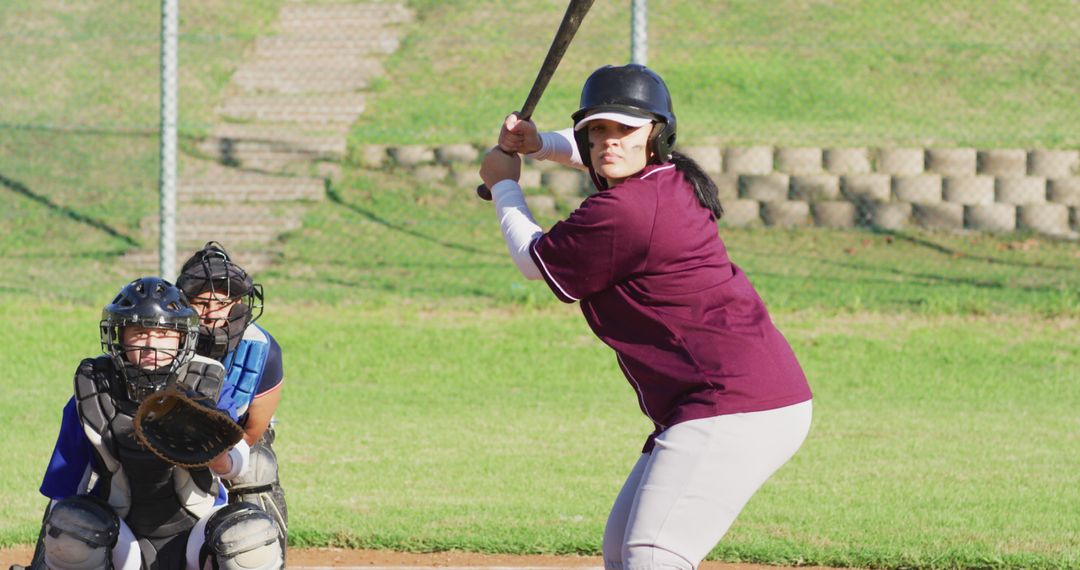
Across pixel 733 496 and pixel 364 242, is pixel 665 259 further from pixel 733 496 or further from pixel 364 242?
pixel 364 242

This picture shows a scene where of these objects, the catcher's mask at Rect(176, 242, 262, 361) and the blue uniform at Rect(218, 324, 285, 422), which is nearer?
the blue uniform at Rect(218, 324, 285, 422)

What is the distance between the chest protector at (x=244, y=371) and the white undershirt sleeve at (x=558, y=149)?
1102 mm

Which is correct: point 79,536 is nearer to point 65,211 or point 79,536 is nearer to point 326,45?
point 65,211

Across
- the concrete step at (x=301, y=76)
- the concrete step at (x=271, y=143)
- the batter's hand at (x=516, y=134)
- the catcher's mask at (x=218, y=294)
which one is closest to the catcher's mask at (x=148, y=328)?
the catcher's mask at (x=218, y=294)

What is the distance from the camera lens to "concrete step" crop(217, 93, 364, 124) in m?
15.2

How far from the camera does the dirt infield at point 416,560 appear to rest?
5.68 metres

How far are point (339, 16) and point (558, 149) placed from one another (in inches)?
513

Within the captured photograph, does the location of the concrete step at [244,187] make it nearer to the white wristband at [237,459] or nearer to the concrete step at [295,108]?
the concrete step at [295,108]

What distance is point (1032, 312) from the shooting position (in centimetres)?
1161

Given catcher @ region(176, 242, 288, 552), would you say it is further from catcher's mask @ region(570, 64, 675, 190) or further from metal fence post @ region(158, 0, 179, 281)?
metal fence post @ region(158, 0, 179, 281)

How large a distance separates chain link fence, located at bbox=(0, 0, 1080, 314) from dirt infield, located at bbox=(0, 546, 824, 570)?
5.32 meters

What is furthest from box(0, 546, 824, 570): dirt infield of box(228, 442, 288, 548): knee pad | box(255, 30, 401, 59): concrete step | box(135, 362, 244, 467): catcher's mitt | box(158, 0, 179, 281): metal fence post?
box(255, 30, 401, 59): concrete step

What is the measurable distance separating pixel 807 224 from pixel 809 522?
7429 mm

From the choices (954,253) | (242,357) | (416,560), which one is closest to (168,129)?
(416,560)
